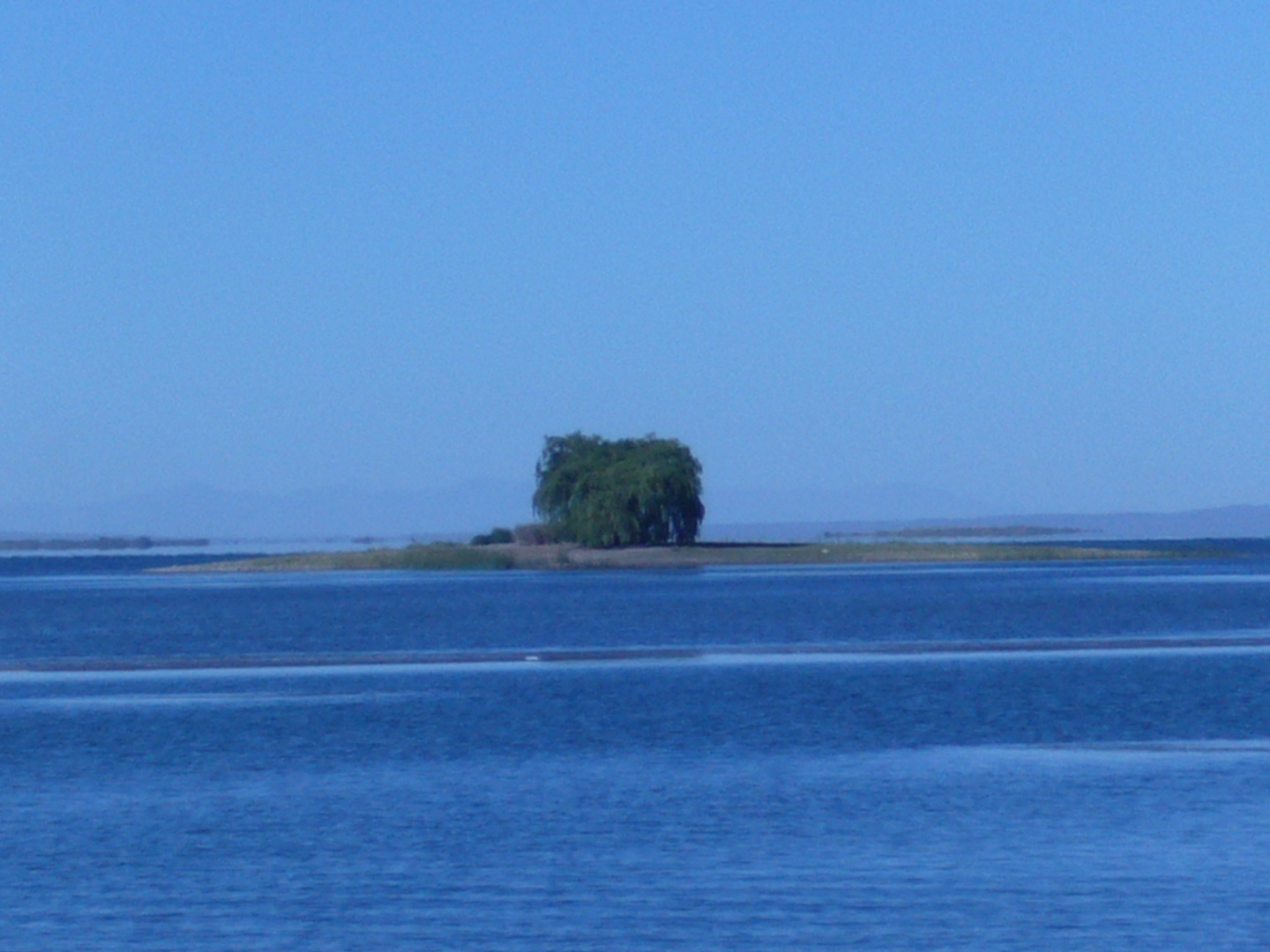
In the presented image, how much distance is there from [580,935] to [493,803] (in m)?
5.77

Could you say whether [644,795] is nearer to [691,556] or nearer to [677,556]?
[677,556]

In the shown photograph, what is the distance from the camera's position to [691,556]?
107562 mm

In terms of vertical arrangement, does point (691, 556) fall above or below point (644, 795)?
above

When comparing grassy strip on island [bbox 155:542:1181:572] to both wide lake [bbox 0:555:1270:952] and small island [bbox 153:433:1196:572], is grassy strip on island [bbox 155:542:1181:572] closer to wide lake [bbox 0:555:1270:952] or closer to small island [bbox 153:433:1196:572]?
small island [bbox 153:433:1196:572]

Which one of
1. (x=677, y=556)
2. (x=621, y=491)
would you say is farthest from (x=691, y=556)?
(x=621, y=491)

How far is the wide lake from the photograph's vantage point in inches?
531

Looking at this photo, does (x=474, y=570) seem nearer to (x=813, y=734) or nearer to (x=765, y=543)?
(x=765, y=543)

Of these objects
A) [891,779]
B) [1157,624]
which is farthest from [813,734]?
[1157,624]

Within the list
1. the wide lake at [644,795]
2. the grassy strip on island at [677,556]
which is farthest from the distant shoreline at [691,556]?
the wide lake at [644,795]

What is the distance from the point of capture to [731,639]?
150ft

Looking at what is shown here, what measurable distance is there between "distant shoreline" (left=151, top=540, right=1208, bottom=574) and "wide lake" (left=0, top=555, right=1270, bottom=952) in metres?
64.9

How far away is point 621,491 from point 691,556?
25.7 ft

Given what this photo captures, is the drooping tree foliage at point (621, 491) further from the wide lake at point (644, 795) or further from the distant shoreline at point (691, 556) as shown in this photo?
the wide lake at point (644, 795)

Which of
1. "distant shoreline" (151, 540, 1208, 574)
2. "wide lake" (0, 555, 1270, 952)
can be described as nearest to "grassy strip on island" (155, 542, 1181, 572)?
"distant shoreline" (151, 540, 1208, 574)
